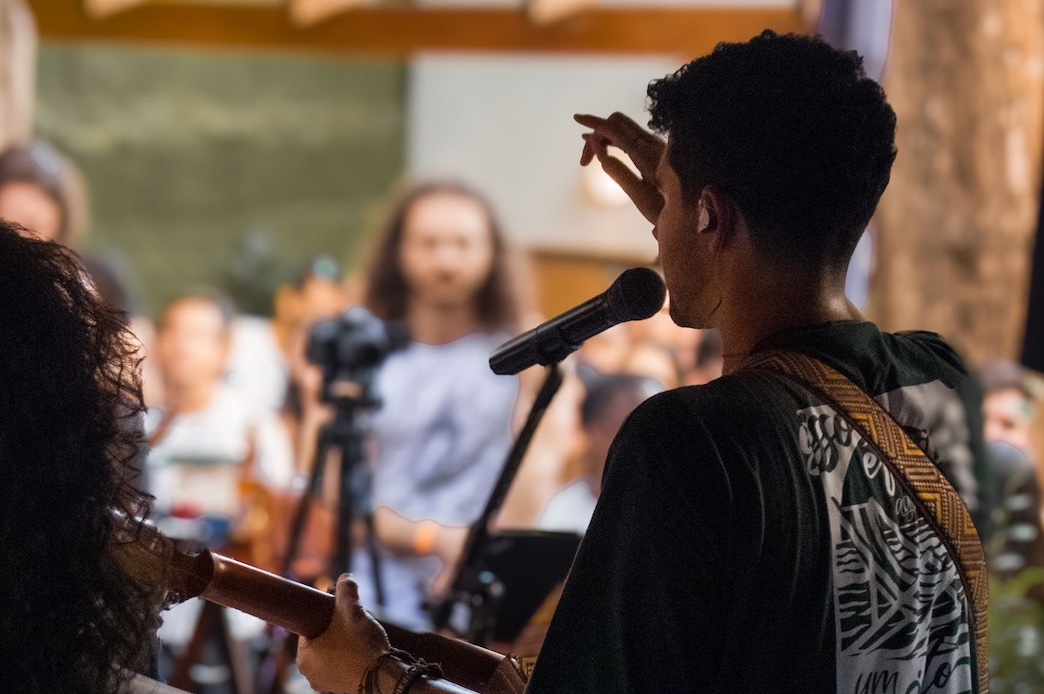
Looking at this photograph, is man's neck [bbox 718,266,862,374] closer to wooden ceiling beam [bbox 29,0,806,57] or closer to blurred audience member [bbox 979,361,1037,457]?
blurred audience member [bbox 979,361,1037,457]

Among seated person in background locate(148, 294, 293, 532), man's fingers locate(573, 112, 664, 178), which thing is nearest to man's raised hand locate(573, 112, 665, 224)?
man's fingers locate(573, 112, 664, 178)

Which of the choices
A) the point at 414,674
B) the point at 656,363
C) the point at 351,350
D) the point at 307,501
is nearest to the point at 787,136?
the point at 414,674

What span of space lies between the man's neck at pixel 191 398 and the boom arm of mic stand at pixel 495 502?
8.03 feet

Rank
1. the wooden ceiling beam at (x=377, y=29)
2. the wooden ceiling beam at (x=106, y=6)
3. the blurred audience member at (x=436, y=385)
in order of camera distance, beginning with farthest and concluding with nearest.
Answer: the wooden ceiling beam at (x=106, y=6) < the wooden ceiling beam at (x=377, y=29) < the blurred audience member at (x=436, y=385)

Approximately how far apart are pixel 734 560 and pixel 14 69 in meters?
4.90

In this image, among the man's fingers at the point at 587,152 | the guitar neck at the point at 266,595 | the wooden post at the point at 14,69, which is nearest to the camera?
the guitar neck at the point at 266,595

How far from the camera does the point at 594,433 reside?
342 centimetres

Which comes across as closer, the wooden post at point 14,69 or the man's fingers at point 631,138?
the man's fingers at point 631,138

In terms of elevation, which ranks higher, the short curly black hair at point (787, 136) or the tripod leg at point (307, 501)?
the short curly black hair at point (787, 136)

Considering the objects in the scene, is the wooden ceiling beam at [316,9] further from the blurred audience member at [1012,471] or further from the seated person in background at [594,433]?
the blurred audience member at [1012,471]

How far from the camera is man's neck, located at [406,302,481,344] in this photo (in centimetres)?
404

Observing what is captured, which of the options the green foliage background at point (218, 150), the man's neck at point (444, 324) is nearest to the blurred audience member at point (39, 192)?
the man's neck at point (444, 324)

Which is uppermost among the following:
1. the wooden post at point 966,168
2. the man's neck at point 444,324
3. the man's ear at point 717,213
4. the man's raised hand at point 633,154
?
the wooden post at point 966,168

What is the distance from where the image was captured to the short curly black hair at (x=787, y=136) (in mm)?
995
